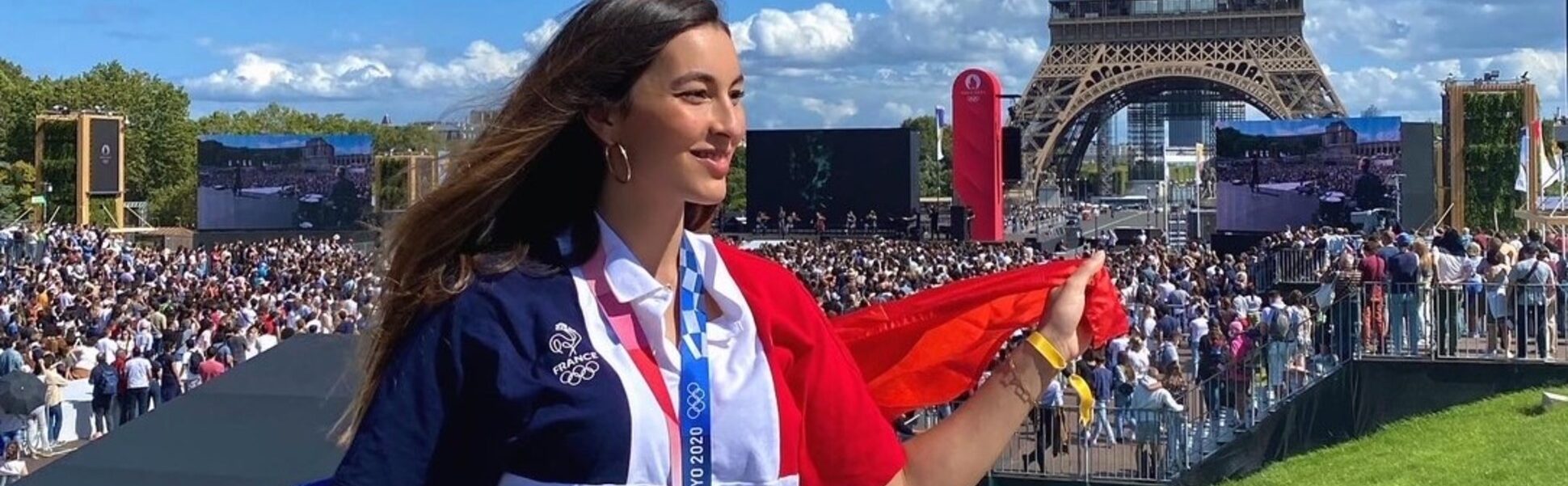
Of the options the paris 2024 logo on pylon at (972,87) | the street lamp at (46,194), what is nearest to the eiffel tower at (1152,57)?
the paris 2024 logo on pylon at (972,87)

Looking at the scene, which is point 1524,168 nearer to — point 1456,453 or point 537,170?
point 1456,453

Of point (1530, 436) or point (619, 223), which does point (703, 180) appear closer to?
point (619, 223)

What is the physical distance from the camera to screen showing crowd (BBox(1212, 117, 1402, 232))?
33.5m

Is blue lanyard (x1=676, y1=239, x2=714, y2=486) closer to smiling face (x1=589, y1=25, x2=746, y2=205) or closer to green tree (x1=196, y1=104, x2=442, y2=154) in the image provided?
smiling face (x1=589, y1=25, x2=746, y2=205)

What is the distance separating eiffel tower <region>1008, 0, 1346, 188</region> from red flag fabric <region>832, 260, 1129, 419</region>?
57.3 meters

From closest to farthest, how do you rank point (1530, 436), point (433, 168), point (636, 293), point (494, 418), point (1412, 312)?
point (494, 418), point (636, 293), point (433, 168), point (1530, 436), point (1412, 312)

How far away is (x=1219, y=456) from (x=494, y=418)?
11547 millimetres

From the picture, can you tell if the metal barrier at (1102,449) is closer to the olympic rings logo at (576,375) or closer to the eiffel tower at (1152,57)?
the olympic rings logo at (576,375)

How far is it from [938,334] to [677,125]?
0.65 meters

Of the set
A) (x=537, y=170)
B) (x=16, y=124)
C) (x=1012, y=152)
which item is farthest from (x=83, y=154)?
(x=537, y=170)

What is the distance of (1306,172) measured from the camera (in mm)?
34094

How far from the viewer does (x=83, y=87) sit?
209 ft

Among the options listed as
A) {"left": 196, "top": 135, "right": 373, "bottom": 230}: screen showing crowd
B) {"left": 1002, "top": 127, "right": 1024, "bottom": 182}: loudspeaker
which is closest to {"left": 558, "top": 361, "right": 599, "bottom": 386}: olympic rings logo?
{"left": 1002, "top": 127, "right": 1024, "bottom": 182}: loudspeaker

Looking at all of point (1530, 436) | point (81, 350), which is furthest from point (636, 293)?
point (81, 350)
